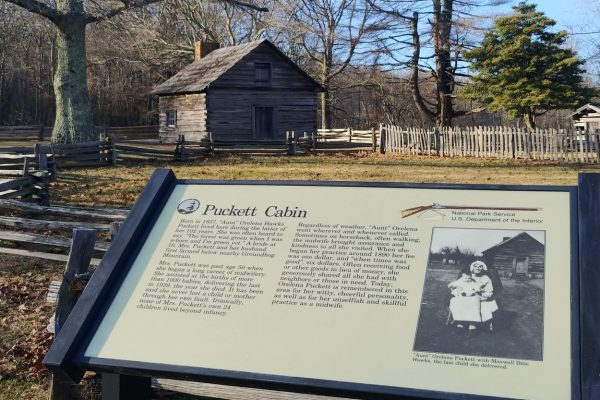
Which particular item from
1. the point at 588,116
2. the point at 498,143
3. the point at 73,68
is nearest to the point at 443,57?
the point at 588,116

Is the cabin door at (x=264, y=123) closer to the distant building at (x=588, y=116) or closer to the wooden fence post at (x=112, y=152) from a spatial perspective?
the wooden fence post at (x=112, y=152)

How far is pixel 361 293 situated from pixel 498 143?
25.3m

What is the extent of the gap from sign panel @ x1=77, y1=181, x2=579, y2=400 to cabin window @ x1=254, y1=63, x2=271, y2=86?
3194 cm

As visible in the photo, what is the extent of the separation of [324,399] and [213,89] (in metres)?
30.8

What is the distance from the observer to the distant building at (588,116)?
34625mm

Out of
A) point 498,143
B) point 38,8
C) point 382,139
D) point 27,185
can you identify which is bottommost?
point 27,185

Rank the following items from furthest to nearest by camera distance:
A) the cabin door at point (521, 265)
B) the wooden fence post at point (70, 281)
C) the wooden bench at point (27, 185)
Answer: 1. the wooden bench at point (27, 185)
2. the wooden fence post at point (70, 281)
3. the cabin door at point (521, 265)

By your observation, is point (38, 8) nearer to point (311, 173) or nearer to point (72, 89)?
point (72, 89)

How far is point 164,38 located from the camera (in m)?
46.9

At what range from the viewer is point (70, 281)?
4.71 metres

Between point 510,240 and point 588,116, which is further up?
point 588,116

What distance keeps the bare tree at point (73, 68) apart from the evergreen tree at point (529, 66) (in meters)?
13.9

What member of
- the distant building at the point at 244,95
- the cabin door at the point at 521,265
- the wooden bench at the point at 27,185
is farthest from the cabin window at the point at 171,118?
the cabin door at the point at 521,265

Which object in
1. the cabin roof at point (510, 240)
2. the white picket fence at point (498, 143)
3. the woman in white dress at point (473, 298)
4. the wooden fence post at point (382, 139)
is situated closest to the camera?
the woman in white dress at point (473, 298)
